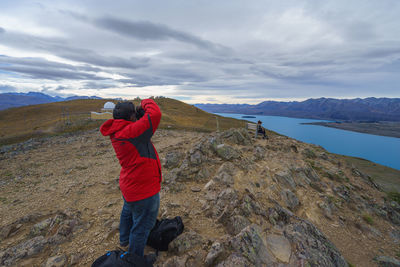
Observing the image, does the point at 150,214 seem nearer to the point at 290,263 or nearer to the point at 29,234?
the point at 290,263

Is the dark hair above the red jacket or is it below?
above

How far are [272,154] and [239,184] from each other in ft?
17.0

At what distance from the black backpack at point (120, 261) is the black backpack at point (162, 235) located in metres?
0.89

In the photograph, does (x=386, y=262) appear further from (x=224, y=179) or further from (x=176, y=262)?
(x=176, y=262)

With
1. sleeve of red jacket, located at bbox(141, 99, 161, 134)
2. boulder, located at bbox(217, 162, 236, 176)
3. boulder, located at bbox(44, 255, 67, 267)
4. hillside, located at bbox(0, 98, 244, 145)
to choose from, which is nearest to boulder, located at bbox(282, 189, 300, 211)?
boulder, located at bbox(217, 162, 236, 176)

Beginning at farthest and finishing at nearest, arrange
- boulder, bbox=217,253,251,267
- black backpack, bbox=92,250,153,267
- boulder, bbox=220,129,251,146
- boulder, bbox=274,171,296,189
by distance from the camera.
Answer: boulder, bbox=220,129,251,146 → boulder, bbox=274,171,296,189 → boulder, bbox=217,253,251,267 → black backpack, bbox=92,250,153,267

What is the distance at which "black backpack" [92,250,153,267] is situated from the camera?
3.16 meters

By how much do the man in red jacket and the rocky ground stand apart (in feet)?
4.02

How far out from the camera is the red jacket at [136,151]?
3.22 meters

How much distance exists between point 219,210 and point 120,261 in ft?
12.0

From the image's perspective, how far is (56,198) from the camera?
7590 millimetres

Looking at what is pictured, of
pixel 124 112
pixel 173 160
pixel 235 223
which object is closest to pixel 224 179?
pixel 235 223

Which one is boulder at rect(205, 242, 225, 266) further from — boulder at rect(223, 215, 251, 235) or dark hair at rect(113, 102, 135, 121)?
dark hair at rect(113, 102, 135, 121)

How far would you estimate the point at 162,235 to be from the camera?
171 inches
